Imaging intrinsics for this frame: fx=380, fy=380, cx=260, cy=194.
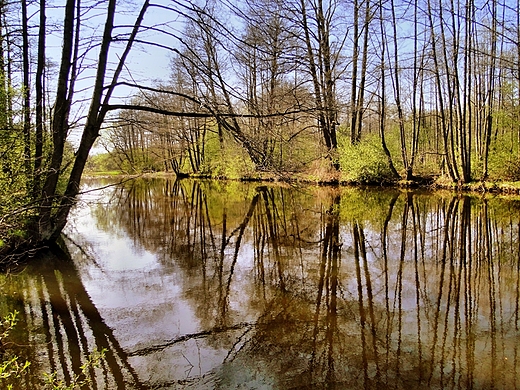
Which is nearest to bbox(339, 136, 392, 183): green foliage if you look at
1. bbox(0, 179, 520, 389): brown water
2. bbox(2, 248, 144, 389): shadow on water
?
bbox(0, 179, 520, 389): brown water

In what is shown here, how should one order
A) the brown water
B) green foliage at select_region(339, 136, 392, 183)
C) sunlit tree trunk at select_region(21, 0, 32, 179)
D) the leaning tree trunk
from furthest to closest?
green foliage at select_region(339, 136, 392, 183), sunlit tree trunk at select_region(21, 0, 32, 179), the leaning tree trunk, the brown water

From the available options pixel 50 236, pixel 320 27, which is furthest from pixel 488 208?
pixel 50 236

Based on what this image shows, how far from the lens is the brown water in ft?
11.6

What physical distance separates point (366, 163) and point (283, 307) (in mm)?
16738

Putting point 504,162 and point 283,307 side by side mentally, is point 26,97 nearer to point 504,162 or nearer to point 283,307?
point 283,307

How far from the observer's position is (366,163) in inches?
808

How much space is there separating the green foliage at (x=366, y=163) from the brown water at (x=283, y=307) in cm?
1036

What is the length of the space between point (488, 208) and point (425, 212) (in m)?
2.19

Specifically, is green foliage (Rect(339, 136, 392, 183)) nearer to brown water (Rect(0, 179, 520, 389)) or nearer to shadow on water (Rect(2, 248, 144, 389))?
brown water (Rect(0, 179, 520, 389))

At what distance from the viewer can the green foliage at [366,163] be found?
2039 centimetres

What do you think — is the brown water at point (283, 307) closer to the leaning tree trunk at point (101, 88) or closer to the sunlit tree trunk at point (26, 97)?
the leaning tree trunk at point (101, 88)

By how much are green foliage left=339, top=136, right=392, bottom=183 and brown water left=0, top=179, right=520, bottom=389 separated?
10.4m

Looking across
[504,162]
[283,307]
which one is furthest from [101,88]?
[504,162]

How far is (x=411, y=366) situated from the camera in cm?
351
